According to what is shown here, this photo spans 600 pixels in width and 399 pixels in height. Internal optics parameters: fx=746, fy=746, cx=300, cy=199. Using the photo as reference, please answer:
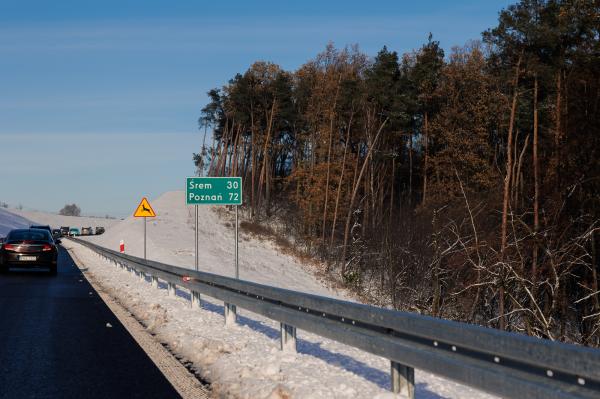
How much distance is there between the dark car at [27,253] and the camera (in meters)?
27.5

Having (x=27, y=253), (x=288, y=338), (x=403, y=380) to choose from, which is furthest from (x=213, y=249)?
(x=403, y=380)

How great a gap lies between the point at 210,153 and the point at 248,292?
84967 millimetres

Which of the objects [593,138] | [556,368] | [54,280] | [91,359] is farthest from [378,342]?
[593,138]

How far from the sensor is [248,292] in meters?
10.8

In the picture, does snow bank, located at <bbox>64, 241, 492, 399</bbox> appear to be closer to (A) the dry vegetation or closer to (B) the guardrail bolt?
(B) the guardrail bolt

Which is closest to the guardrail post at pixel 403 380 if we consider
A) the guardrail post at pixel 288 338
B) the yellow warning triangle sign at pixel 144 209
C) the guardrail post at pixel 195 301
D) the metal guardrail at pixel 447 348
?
the metal guardrail at pixel 447 348

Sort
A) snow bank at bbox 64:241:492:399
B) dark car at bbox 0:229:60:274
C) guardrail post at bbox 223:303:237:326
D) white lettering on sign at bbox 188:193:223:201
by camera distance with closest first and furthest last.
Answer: snow bank at bbox 64:241:492:399 → guardrail post at bbox 223:303:237:326 → white lettering on sign at bbox 188:193:223:201 → dark car at bbox 0:229:60:274

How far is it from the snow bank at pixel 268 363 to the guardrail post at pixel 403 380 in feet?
0.41

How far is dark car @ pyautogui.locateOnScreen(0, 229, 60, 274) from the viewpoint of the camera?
90.2ft

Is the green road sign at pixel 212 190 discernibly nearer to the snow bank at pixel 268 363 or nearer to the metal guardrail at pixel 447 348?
the snow bank at pixel 268 363

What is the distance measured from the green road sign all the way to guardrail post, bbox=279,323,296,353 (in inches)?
407

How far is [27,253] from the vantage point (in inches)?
1086

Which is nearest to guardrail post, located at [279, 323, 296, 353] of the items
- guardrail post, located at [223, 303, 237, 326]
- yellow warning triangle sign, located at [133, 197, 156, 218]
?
guardrail post, located at [223, 303, 237, 326]

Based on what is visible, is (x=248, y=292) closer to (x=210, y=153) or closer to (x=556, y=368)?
(x=556, y=368)
